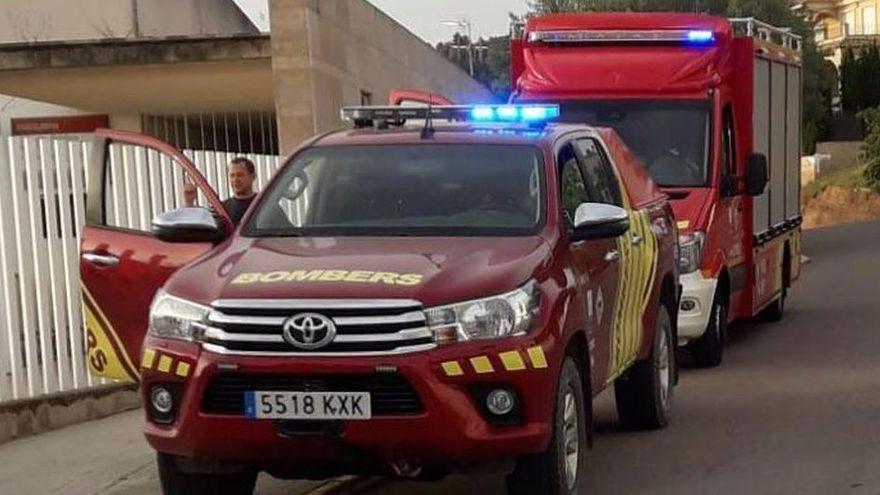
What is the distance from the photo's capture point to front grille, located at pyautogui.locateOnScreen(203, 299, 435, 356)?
19.5 feet

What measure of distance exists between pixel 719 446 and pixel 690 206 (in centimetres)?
343

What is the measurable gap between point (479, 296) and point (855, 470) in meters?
2.94

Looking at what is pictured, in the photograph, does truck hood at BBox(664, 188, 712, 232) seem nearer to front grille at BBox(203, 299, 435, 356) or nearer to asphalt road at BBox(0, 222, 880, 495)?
asphalt road at BBox(0, 222, 880, 495)

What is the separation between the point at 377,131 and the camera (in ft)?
25.8

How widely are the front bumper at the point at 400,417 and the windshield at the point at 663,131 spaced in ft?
20.2

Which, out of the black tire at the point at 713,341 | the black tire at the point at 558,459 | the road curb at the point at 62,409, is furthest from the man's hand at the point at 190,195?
the black tire at the point at 713,341

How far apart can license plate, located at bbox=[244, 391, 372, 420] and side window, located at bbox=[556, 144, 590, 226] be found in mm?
1706

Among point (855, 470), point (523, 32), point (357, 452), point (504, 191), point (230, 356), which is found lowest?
A: point (855, 470)

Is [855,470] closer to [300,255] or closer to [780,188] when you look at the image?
[300,255]

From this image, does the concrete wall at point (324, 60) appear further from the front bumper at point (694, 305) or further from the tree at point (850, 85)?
the tree at point (850, 85)

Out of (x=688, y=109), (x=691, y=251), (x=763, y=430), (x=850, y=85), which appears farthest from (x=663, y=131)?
(x=850, y=85)

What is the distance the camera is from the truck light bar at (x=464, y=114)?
311 inches

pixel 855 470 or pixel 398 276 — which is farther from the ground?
pixel 398 276

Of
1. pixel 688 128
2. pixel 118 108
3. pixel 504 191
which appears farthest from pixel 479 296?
pixel 118 108
